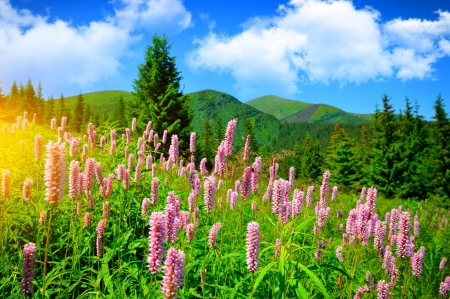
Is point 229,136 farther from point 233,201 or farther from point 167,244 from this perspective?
point 167,244

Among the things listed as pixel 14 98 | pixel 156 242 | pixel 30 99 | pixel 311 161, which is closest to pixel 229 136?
pixel 156 242

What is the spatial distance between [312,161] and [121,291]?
62980 millimetres

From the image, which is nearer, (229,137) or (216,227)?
(216,227)

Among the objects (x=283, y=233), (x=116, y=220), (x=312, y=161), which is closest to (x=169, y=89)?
(x=116, y=220)

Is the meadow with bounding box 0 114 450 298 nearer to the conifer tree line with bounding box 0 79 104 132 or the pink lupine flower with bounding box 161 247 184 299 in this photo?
the pink lupine flower with bounding box 161 247 184 299

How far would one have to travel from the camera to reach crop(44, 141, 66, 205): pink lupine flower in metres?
2.09

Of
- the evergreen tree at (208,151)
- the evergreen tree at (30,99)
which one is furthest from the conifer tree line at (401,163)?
the evergreen tree at (30,99)

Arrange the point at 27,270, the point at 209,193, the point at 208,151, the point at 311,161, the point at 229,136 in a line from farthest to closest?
the point at 311,161 < the point at 208,151 < the point at 229,136 < the point at 209,193 < the point at 27,270

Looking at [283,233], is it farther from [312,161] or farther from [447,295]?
[312,161]

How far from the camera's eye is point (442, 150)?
1423 inches

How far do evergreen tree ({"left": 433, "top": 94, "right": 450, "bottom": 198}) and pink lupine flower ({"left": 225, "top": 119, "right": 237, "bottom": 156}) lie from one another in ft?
132

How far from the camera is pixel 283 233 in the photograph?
3.15m

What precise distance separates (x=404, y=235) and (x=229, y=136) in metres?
2.91

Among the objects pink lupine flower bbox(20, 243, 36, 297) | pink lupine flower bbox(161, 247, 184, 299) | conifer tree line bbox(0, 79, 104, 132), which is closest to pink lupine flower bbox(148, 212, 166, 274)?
pink lupine flower bbox(161, 247, 184, 299)
